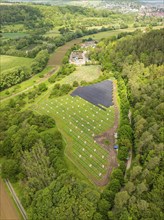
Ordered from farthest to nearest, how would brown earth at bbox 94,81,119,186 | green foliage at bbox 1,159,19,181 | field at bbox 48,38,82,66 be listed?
1. field at bbox 48,38,82,66
2. green foliage at bbox 1,159,19,181
3. brown earth at bbox 94,81,119,186

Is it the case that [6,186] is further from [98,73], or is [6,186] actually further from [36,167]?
[98,73]

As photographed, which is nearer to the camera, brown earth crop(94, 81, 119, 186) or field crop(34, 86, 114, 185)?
brown earth crop(94, 81, 119, 186)

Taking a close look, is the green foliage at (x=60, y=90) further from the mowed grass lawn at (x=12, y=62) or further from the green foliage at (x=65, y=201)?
the green foliage at (x=65, y=201)

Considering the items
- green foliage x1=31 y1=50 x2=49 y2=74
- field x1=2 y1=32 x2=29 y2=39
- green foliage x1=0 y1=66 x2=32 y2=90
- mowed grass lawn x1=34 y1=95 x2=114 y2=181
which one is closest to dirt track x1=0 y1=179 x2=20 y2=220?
mowed grass lawn x1=34 y1=95 x2=114 y2=181

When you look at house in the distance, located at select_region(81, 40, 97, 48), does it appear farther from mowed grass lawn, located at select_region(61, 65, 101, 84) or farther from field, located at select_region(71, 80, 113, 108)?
field, located at select_region(71, 80, 113, 108)

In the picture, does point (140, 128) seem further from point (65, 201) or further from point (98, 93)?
point (98, 93)

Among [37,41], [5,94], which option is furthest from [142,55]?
[37,41]

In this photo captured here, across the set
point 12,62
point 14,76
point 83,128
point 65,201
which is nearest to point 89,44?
point 12,62
